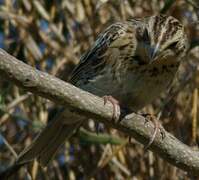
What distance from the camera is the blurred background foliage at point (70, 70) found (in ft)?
12.4

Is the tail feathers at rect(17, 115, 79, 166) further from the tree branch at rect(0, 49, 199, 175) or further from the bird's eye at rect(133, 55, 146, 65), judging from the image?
the tree branch at rect(0, 49, 199, 175)

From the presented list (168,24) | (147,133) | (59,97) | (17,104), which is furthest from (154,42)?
(17,104)

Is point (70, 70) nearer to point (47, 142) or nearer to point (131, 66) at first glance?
point (47, 142)

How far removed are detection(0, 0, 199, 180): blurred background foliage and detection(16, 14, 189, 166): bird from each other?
1.21ft

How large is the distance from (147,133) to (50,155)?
→ 0.72 meters

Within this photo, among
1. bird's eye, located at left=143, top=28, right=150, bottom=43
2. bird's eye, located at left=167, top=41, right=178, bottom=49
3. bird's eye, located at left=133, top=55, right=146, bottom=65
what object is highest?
bird's eye, located at left=143, top=28, right=150, bottom=43

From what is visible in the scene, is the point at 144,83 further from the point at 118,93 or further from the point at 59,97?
the point at 59,97

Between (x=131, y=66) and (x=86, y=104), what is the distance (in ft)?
2.27

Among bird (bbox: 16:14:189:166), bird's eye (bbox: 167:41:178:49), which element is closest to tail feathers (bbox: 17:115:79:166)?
bird (bbox: 16:14:189:166)

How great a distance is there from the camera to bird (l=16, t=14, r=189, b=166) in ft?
10.5

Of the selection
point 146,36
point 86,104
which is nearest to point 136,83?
point 146,36

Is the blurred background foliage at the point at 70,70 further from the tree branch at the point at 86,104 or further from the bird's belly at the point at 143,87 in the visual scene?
the tree branch at the point at 86,104

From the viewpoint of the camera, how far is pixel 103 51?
339 cm

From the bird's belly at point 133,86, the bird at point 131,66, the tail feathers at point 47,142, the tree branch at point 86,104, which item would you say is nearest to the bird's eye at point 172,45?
the bird at point 131,66
